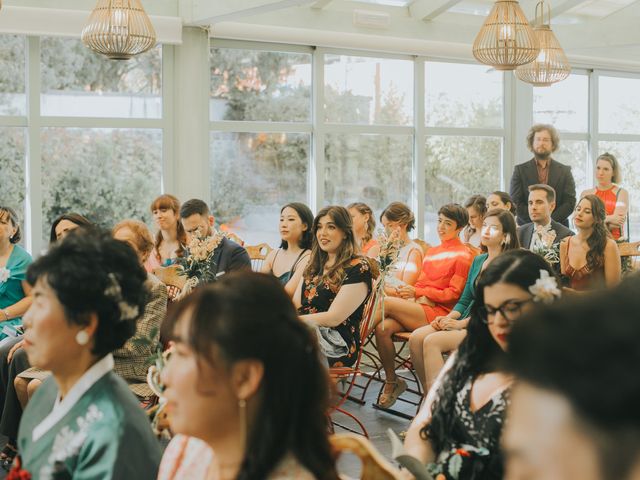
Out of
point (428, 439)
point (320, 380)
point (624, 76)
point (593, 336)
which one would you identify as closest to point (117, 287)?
point (320, 380)

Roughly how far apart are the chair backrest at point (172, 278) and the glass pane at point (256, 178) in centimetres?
351

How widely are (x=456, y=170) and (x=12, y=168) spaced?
494 cm

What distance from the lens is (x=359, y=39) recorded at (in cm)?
865

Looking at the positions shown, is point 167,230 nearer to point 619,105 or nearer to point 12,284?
point 12,284

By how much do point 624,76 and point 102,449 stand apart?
10715mm

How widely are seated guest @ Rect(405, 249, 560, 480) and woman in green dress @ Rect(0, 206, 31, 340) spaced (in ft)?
10.9

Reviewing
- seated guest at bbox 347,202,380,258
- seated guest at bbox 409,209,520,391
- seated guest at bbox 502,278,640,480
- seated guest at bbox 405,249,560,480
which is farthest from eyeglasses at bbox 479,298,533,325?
seated guest at bbox 347,202,380,258

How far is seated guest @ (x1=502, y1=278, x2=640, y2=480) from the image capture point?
60cm

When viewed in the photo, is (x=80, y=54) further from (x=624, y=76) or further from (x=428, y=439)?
(x=624, y=76)

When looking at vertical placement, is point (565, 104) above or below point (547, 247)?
above

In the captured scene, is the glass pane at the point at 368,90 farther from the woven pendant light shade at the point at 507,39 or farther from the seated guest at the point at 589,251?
the seated guest at the point at 589,251

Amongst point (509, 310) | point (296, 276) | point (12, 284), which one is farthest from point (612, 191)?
point (509, 310)

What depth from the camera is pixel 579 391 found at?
622mm

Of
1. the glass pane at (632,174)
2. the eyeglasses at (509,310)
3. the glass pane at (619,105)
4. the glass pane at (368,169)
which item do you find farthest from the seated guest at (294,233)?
the glass pane at (632,174)
